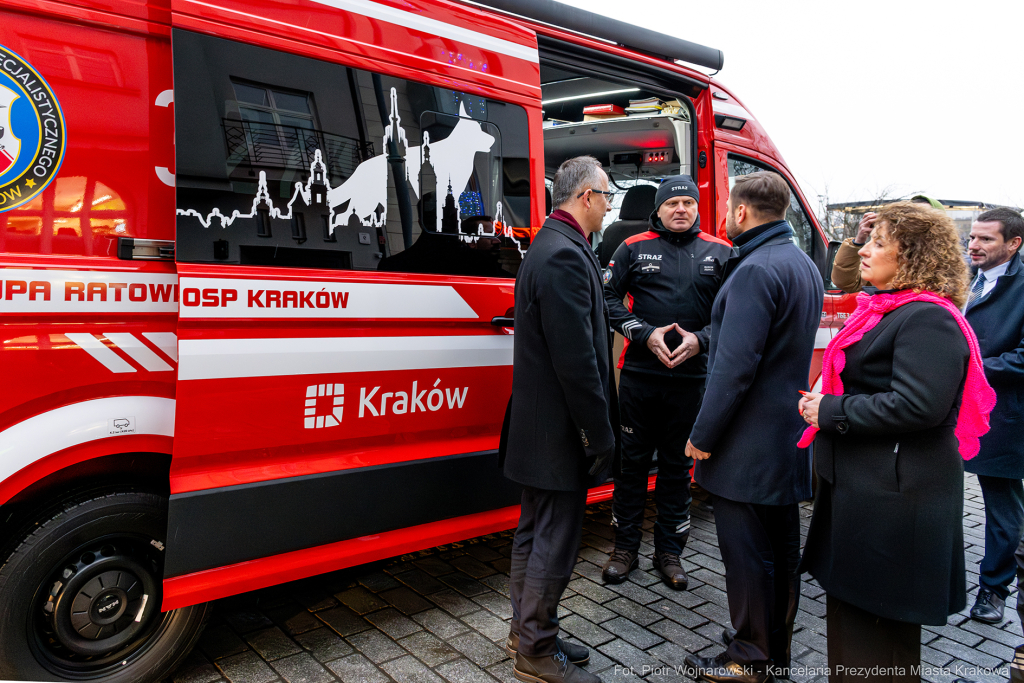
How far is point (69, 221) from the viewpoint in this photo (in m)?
2.17

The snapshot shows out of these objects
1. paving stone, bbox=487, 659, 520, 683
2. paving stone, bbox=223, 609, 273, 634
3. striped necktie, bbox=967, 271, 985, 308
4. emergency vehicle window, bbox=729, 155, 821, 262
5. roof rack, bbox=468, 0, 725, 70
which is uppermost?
roof rack, bbox=468, 0, 725, 70

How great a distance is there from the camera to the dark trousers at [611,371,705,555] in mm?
3531

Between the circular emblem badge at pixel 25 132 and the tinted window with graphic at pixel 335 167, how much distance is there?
0.34m

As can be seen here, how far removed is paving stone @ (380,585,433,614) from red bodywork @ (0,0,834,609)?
0.41m

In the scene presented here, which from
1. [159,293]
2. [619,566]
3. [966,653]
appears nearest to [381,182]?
[159,293]

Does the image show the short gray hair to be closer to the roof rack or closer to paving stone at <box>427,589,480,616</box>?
the roof rack

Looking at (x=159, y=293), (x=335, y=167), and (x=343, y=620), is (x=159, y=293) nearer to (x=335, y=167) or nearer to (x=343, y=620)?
(x=335, y=167)

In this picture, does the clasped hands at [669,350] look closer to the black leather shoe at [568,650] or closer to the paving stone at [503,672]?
the black leather shoe at [568,650]

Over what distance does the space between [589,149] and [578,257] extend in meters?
3.44

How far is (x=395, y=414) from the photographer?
283 cm

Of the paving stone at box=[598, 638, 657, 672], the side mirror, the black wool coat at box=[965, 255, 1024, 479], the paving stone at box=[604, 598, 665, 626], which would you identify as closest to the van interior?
the side mirror

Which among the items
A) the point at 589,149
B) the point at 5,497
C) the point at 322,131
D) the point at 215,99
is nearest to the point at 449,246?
the point at 322,131

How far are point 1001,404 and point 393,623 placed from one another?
2.94 metres

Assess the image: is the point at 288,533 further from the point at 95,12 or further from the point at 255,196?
the point at 95,12
